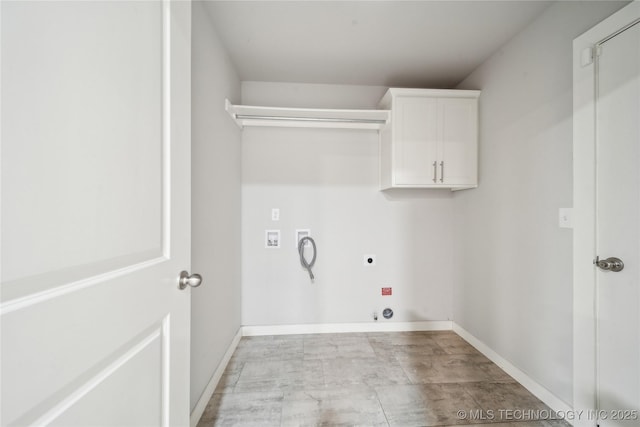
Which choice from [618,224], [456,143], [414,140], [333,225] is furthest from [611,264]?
[333,225]

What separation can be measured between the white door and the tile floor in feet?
3.05

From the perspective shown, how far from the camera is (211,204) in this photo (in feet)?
5.71

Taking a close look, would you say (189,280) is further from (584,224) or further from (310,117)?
(584,224)

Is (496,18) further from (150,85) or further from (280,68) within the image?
(150,85)

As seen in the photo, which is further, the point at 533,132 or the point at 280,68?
the point at 280,68

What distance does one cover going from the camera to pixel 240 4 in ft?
5.30

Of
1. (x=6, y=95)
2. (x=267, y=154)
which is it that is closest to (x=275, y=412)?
(x=6, y=95)

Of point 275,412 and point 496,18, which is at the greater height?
point 496,18

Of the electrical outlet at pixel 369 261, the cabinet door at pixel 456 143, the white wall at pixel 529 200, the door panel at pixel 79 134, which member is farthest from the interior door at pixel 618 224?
the door panel at pixel 79 134

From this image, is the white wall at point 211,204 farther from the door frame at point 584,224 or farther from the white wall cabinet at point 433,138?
the door frame at point 584,224

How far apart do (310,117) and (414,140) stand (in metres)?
0.97

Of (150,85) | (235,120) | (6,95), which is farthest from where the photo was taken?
(235,120)

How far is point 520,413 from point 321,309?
1630mm

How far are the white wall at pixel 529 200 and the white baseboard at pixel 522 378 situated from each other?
4 cm
